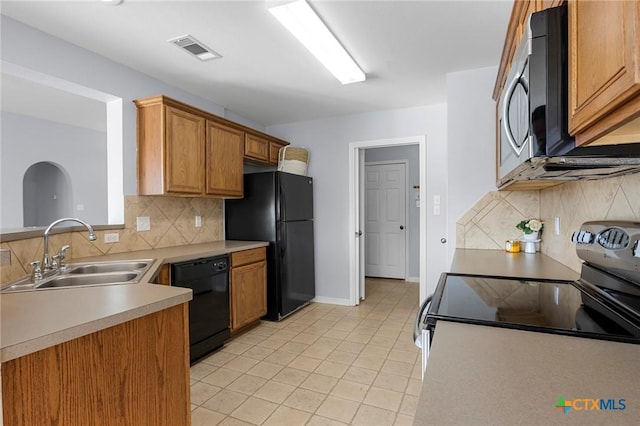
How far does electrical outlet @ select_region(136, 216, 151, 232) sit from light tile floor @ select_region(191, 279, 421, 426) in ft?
3.99

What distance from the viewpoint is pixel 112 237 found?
2527 mm

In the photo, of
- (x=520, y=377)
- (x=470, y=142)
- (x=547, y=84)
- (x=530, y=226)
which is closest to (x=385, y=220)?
(x=470, y=142)

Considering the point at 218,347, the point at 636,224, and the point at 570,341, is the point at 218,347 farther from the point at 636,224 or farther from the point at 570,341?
the point at 636,224

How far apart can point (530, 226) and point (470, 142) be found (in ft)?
2.69

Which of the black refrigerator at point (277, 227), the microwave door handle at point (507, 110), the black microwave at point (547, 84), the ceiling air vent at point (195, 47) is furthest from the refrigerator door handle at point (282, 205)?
the black microwave at point (547, 84)

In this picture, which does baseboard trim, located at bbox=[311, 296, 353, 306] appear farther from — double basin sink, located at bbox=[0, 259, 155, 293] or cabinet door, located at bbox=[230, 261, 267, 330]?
double basin sink, located at bbox=[0, 259, 155, 293]

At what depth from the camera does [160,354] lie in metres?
1.33

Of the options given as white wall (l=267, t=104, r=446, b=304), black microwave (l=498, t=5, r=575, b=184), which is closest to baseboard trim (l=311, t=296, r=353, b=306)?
white wall (l=267, t=104, r=446, b=304)

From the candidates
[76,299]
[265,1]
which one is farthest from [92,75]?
[76,299]

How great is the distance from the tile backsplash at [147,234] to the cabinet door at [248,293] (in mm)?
668

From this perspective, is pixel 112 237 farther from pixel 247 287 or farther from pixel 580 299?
pixel 580 299

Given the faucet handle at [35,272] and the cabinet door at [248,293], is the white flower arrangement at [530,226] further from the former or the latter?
the faucet handle at [35,272]

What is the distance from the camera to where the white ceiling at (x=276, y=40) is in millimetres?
1921

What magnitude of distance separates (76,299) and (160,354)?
1.28 feet
